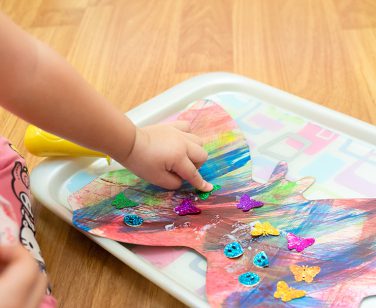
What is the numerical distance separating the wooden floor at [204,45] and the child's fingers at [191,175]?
0.41 feet

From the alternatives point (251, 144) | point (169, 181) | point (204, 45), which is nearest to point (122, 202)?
point (169, 181)

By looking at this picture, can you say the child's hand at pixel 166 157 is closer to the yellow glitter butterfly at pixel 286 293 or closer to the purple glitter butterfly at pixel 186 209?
the purple glitter butterfly at pixel 186 209

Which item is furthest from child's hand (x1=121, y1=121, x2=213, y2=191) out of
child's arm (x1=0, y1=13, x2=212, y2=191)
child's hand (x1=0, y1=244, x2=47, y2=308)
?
child's hand (x1=0, y1=244, x2=47, y2=308)

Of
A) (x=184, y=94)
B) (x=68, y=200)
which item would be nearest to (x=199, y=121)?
(x=184, y=94)

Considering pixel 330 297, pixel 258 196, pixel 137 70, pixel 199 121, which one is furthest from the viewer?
pixel 137 70

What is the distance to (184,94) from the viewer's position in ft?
2.17

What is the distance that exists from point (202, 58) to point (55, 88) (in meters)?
0.43

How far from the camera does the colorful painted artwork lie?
0.41 meters

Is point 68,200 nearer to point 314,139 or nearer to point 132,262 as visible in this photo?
point 132,262

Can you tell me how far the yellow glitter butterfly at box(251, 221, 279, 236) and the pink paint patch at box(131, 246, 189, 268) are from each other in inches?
2.6

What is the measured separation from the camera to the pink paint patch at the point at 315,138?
56 cm

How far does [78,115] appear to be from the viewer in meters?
0.43

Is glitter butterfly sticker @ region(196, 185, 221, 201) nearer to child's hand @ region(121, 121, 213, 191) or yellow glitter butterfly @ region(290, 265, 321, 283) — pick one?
child's hand @ region(121, 121, 213, 191)

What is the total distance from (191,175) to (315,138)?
163 millimetres
